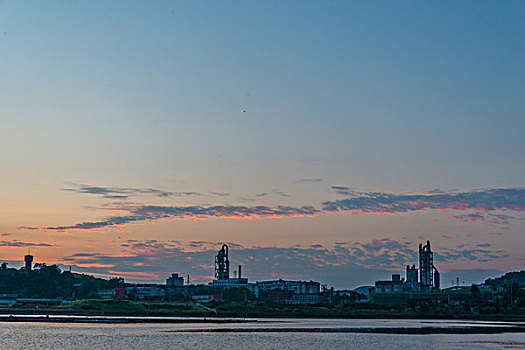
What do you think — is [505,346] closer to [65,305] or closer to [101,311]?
[101,311]

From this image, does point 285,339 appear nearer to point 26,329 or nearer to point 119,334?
point 119,334

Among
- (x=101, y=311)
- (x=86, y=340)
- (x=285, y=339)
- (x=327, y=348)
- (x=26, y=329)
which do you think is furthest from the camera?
(x=101, y=311)

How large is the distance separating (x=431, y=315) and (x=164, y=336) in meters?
117

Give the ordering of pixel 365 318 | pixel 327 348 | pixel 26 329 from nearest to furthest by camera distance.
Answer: pixel 327 348, pixel 26 329, pixel 365 318

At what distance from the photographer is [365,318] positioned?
617 ft

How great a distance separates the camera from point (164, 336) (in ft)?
331

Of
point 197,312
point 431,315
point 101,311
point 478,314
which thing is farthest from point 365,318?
point 101,311

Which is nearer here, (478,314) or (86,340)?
(86,340)

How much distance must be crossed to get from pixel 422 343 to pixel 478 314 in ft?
356

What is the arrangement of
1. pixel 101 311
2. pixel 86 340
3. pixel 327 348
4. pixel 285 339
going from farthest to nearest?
1. pixel 101 311
2. pixel 285 339
3. pixel 86 340
4. pixel 327 348

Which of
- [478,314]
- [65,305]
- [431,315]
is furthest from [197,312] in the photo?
[478,314]

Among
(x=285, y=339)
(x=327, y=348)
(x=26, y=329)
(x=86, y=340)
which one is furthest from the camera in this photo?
(x=26, y=329)

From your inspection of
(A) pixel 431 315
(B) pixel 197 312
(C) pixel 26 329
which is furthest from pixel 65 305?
(A) pixel 431 315

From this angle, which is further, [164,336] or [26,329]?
[26,329]
